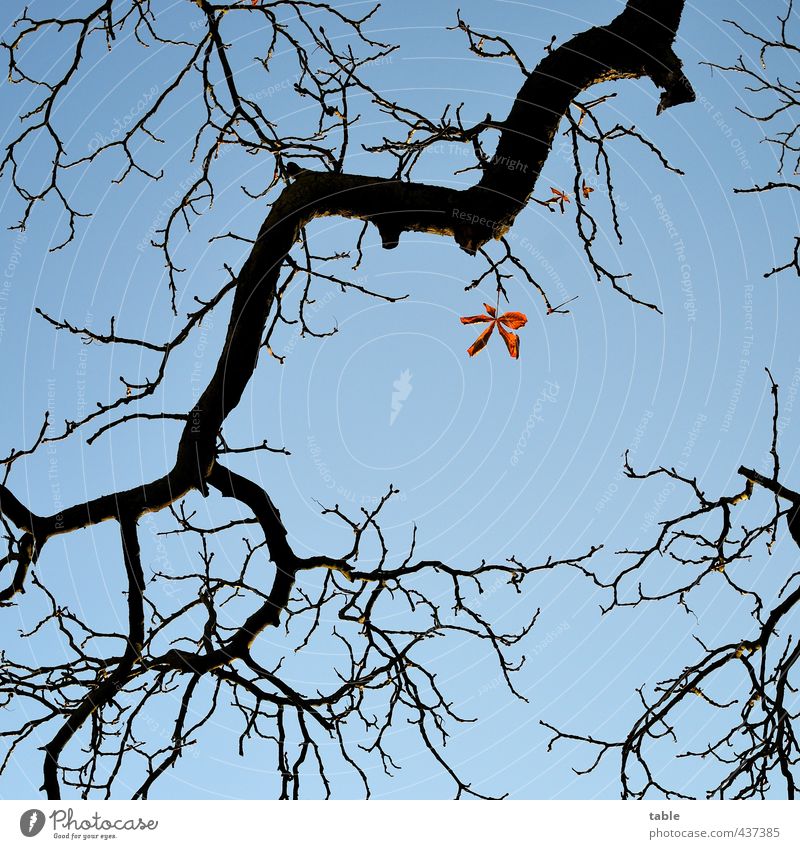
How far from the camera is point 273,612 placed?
Answer: 9.59ft

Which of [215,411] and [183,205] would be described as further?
[183,205]

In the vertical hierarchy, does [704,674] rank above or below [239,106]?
below

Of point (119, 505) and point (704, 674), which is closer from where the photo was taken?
point (704, 674)

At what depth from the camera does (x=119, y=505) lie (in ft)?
8.95

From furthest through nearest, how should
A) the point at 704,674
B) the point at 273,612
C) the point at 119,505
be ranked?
1. the point at 273,612
2. the point at 119,505
3. the point at 704,674

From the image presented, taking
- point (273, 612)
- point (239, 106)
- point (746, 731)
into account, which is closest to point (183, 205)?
point (239, 106)

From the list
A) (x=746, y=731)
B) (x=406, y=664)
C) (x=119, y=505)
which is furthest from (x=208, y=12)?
(x=746, y=731)

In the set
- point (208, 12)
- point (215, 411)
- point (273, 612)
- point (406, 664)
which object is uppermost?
point (208, 12)
